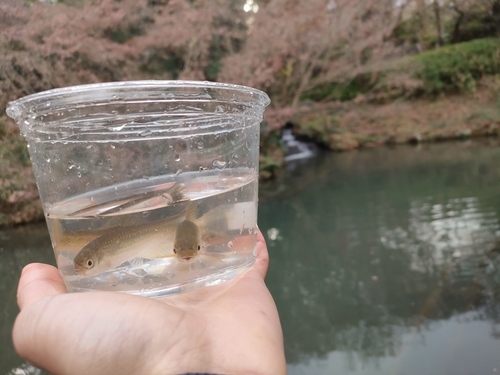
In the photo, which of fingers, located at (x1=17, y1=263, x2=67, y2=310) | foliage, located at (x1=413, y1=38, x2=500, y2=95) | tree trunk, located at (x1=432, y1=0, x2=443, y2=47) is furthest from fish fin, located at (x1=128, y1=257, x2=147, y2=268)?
tree trunk, located at (x1=432, y1=0, x2=443, y2=47)

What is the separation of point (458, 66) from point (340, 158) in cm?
505

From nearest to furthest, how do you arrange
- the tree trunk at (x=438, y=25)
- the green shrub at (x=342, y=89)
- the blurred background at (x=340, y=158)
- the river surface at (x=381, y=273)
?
the river surface at (x=381, y=273) → the blurred background at (x=340, y=158) → the green shrub at (x=342, y=89) → the tree trunk at (x=438, y=25)

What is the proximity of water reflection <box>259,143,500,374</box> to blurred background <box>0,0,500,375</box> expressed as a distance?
0.05 feet

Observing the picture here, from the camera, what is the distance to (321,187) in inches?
230

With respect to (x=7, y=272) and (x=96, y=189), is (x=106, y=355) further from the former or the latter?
(x=7, y=272)

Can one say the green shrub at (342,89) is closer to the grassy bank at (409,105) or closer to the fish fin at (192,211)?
the grassy bank at (409,105)

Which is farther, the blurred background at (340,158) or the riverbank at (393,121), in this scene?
the riverbank at (393,121)

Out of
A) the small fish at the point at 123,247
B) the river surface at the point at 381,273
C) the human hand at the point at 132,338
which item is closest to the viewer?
the human hand at the point at 132,338

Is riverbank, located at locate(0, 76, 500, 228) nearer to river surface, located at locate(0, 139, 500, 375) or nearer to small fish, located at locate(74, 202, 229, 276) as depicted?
river surface, located at locate(0, 139, 500, 375)

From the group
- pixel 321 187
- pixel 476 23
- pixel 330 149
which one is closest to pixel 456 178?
pixel 321 187

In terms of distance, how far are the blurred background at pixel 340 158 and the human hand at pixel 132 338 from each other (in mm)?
1406

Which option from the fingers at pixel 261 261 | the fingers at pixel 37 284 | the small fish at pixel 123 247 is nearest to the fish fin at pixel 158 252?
the small fish at pixel 123 247

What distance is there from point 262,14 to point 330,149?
3.49 m

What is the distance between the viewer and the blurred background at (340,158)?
2.52 meters
